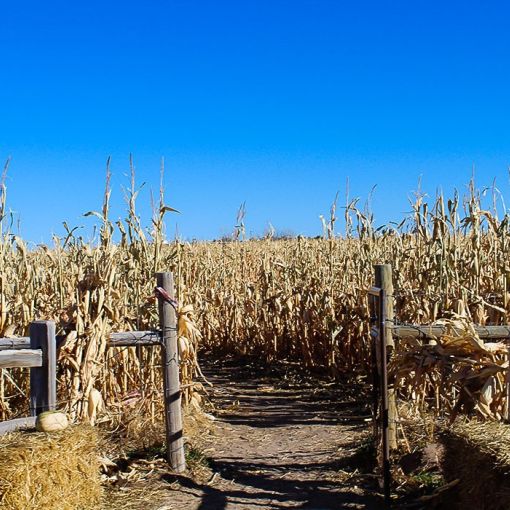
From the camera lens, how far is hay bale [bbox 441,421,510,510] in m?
3.52

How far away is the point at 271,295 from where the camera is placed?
36.7 feet

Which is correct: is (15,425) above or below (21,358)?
below

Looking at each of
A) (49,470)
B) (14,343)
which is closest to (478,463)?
(49,470)

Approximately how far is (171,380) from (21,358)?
61.1 inches

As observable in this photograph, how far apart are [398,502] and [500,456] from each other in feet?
5.45

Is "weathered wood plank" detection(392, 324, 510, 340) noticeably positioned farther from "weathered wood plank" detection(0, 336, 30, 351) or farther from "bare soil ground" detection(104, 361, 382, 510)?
"weathered wood plank" detection(0, 336, 30, 351)

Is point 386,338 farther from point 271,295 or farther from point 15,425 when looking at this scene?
point 271,295

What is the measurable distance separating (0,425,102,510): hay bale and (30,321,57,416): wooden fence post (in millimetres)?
459

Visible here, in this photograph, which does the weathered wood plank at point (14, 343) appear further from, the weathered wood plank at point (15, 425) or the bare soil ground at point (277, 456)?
the bare soil ground at point (277, 456)

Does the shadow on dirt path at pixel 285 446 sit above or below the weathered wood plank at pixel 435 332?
below

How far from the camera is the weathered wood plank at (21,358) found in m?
4.62

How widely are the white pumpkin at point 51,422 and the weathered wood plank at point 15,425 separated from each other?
22cm

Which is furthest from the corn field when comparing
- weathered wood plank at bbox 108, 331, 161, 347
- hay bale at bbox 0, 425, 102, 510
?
hay bale at bbox 0, 425, 102, 510

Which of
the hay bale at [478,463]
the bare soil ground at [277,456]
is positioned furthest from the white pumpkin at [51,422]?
the hay bale at [478,463]
